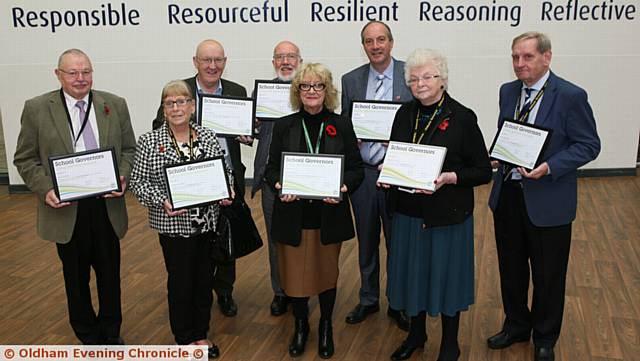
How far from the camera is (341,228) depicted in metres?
3.13

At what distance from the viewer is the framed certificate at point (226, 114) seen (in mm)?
3566

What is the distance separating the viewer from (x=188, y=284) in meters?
3.17

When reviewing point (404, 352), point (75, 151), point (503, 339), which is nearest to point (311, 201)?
point (404, 352)

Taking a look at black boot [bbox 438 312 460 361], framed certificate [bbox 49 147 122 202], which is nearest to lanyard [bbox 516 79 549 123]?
black boot [bbox 438 312 460 361]

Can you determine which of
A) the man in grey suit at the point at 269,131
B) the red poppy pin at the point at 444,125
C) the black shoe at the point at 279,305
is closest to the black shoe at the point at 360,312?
the black shoe at the point at 279,305

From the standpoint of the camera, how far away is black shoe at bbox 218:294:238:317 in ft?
12.9

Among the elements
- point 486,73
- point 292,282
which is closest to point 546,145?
point 292,282

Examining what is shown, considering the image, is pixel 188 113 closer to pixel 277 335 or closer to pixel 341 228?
pixel 341 228

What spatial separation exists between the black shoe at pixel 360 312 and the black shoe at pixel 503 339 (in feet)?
2.50

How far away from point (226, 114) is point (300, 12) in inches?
143

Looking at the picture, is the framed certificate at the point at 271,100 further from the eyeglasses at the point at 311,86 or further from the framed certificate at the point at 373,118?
the eyeglasses at the point at 311,86

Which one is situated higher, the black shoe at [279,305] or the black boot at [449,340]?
the black boot at [449,340]

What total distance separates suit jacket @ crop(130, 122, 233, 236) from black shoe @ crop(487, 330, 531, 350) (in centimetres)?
185

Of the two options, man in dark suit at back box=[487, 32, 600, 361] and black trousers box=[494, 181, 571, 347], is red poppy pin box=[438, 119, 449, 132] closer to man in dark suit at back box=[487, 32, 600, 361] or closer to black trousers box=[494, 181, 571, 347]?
man in dark suit at back box=[487, 32, 600, 361]
